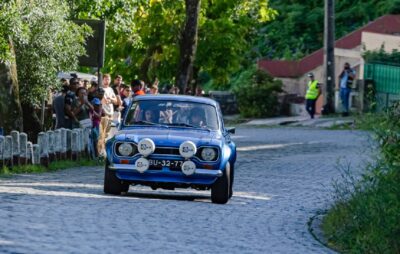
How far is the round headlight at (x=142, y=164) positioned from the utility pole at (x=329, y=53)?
30922 millimetres

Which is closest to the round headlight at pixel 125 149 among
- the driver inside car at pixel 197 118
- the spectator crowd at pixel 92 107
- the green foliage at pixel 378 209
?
the driver inside car at pixel 197 118

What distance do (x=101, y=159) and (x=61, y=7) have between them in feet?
11.1

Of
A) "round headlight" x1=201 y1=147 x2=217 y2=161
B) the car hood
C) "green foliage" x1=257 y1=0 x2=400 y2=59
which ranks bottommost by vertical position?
"round headlight" x1=201 y1=147 x2=217 y2=161

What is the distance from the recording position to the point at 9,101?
30.0 meters

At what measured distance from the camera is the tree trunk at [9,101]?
29781 millimetres

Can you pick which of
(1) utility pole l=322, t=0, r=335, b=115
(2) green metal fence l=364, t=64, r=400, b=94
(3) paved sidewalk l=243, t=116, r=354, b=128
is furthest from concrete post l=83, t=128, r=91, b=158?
(1) utility pole l=322, t=0, r=335, b=115

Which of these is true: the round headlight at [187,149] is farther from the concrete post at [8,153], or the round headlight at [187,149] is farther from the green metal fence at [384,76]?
the green metal fence at [384,76]

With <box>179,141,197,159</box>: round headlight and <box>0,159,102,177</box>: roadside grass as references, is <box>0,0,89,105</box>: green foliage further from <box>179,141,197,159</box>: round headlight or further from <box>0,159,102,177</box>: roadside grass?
<box>179,141,197,159</box>: round headlight

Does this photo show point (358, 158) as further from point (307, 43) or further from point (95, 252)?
point (307, 43)

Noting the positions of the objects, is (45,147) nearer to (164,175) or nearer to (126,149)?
(126,149)

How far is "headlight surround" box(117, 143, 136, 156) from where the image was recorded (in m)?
21.6

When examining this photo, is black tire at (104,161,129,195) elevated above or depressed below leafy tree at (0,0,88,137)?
below

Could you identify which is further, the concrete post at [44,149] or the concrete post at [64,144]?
the concrete post at [64,144]

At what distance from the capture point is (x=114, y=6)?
36.4m
